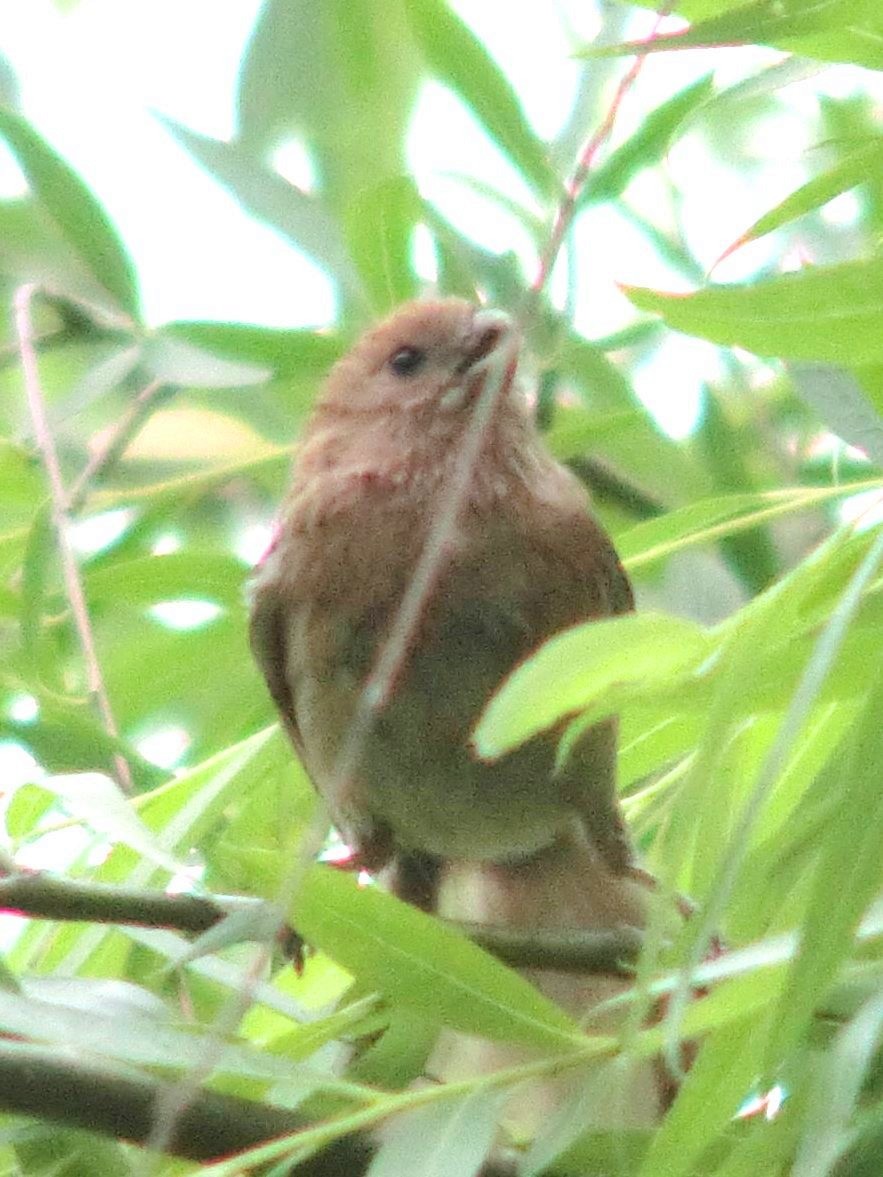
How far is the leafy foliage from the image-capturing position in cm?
114

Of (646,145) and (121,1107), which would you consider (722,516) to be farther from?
(121,1107)

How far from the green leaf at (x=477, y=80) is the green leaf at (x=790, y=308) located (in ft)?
2.28

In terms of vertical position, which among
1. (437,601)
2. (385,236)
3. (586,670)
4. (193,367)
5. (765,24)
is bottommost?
(437,601)

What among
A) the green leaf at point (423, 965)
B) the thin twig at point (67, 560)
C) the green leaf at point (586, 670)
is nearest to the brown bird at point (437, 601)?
the thin twig at point (67, 560)

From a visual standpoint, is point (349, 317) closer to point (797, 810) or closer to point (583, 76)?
point (583, 76)

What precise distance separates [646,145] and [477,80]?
187mm

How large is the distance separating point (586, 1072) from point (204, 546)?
148 centimetres

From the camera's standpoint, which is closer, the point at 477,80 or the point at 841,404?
the point at 841,404

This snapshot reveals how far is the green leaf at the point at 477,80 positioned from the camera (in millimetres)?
1843

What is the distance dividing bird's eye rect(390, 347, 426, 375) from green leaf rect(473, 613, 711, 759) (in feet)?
4.60

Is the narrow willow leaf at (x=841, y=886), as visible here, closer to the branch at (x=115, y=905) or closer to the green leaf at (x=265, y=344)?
Answer: the branch at (x=115, y=905)

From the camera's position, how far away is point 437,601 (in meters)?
2.21

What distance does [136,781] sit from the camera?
2.07m

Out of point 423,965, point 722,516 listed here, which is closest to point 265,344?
point 722,516
